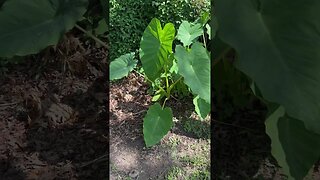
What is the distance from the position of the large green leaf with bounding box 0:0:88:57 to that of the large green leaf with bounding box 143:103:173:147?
1.22ft

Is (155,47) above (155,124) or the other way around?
above

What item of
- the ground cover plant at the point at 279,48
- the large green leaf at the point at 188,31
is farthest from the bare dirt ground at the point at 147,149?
the ground cover plant at the point at 279,48

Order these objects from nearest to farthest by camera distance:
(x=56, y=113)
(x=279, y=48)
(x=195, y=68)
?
(x=279, y=48) → (x=195, y=68) → (x=56, y=113)

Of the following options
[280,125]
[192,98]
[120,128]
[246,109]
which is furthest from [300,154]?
[120,128]

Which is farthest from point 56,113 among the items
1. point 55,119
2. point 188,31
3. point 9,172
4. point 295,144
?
point 295,144

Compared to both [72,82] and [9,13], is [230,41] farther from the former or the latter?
[72,82]

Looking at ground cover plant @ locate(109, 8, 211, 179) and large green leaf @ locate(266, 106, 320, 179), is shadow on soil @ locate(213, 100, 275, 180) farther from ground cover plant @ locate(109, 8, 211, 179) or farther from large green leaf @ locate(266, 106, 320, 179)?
large green leaf @ locate(266, 106, 320, 179)

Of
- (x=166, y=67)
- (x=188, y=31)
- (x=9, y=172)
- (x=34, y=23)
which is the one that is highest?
(x=34, y=23)

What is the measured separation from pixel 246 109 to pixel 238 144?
0.34ft

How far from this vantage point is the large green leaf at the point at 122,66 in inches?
65.3

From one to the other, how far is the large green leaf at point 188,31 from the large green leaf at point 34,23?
0.31 metres

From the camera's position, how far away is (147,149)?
5.63ft

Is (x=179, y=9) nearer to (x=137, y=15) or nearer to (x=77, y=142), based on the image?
(x=137, y=15)

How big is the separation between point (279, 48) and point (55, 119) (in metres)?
0.76
